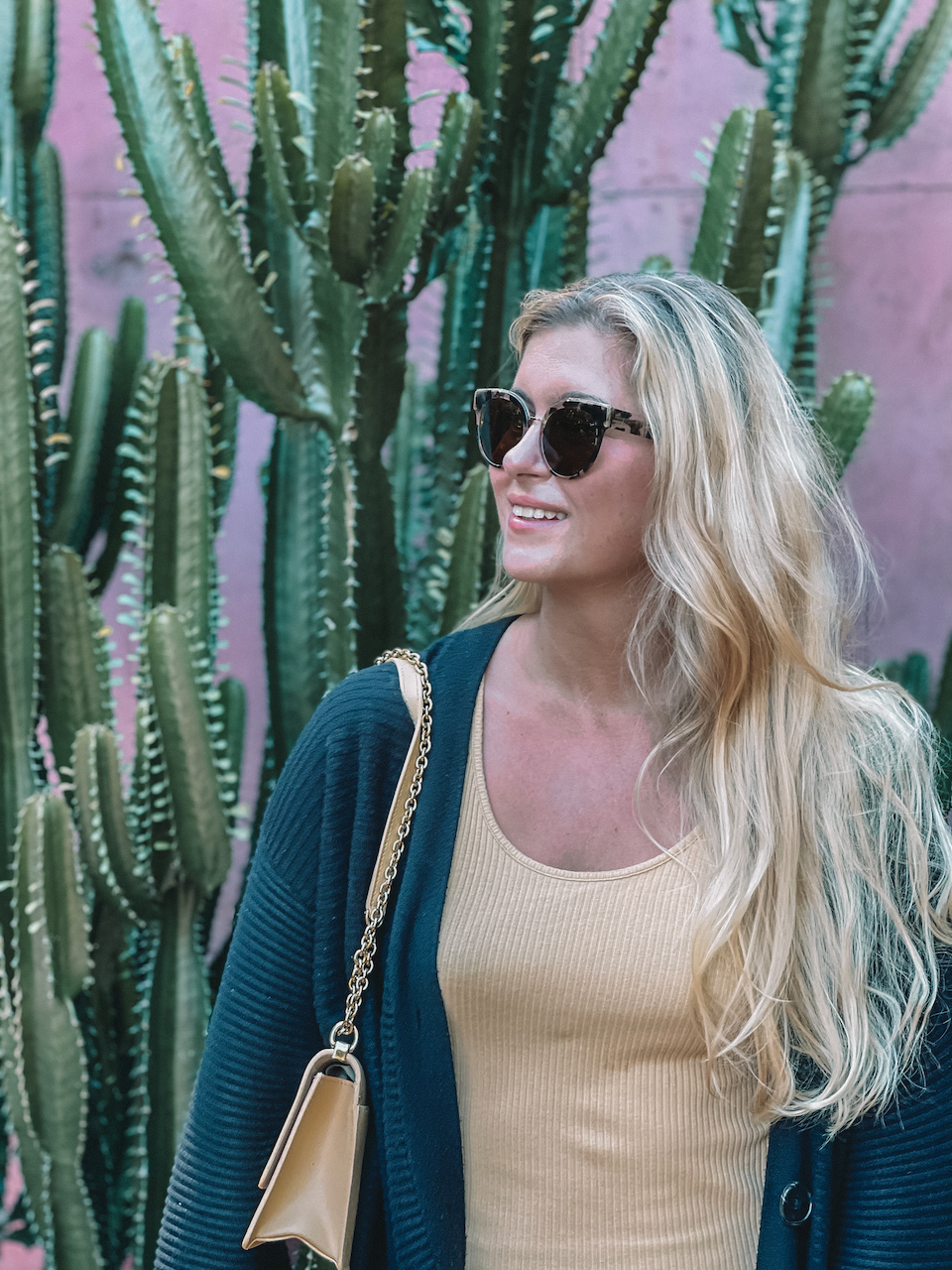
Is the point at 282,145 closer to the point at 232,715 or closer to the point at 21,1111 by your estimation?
the point at 232,715

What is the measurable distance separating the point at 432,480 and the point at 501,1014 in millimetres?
1710

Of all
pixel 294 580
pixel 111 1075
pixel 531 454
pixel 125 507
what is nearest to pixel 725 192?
pixel 294 580

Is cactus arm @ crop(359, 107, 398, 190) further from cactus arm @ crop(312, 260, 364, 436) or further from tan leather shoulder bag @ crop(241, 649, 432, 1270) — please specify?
tan leather shoulder bag @ crop(241, 649, 432, 1270)

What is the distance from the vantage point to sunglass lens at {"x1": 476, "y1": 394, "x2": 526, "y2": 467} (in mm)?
1525

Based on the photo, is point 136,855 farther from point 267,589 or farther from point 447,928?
point 447,928

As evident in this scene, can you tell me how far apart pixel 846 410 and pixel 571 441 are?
1389 mm

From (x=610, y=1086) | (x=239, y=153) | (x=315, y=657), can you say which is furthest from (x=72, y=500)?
(x=610, y=1086)

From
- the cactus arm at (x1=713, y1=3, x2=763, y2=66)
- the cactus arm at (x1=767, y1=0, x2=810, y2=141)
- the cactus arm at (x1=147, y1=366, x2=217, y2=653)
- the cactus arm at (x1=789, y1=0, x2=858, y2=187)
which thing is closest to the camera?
the cactus arm at (x1=147, y1=366, x2=217, y2=653)

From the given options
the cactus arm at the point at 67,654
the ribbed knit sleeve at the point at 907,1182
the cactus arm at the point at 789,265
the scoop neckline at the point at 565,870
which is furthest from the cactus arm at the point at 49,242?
the ribbed knit sleeve at the point at 907,1182

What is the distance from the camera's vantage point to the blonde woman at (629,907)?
1.39 metres

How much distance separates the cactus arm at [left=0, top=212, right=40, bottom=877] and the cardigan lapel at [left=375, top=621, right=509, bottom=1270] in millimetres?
1622

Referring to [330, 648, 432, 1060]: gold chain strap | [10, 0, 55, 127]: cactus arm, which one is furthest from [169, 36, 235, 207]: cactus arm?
[330, 648, 432, 1060]: gold chain strap

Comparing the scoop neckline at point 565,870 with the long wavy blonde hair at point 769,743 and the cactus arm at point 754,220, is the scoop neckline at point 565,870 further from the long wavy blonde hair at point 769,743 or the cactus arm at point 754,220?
the cactus arm at point 754,220

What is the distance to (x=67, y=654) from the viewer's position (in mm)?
2811
